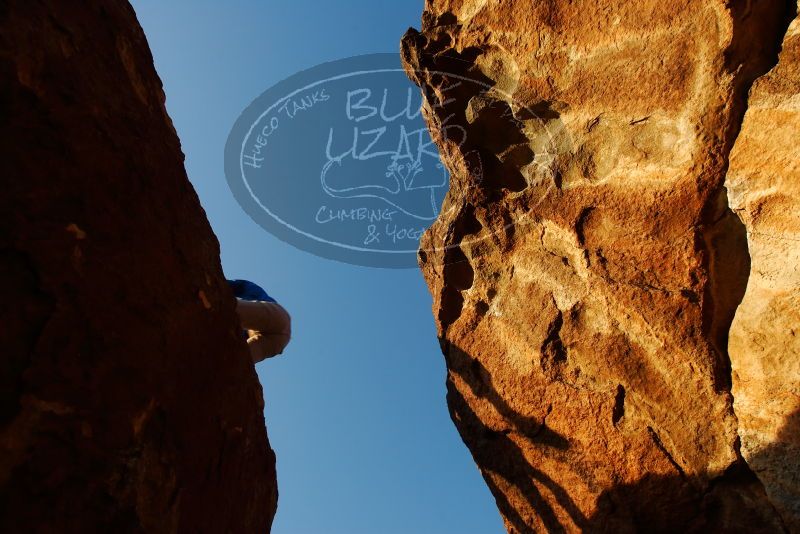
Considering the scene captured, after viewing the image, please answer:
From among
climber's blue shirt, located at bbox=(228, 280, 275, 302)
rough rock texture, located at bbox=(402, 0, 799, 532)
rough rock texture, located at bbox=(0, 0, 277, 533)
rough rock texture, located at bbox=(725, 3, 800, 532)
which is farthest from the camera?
climber's blue shirt, located at bbox=(228, 280, 275, 302)

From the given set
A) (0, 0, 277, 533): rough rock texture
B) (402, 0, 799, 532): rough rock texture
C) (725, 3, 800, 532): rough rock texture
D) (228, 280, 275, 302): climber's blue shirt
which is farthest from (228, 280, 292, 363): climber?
(725, 3, 800, 532): rough rock texture

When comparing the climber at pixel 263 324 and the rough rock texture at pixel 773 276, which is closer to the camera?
the rough rock texture at pixel 773 276

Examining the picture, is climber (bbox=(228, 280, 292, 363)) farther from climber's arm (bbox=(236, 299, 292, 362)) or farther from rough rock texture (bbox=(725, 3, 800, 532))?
rough rock texture (bbox=(725, 3, 800, 532))

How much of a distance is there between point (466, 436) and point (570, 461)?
837 millimetres

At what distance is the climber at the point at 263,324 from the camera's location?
372 centimetres

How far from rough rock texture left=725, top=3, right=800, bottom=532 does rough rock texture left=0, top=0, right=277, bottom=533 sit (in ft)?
7.61

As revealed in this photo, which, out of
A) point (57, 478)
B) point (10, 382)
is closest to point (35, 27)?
point (10, 382)

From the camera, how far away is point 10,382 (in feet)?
6.02

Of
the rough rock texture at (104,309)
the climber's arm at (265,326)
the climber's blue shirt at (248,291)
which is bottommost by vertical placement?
the rough rock texture at (104,309)

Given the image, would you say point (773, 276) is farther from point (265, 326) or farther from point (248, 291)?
point (248, 291)

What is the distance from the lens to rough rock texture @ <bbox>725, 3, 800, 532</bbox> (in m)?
3.07

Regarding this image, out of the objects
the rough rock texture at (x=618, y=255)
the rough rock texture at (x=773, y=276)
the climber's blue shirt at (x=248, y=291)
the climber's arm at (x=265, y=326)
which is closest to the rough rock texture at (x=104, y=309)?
the climber's arm at (x=265, y=326)

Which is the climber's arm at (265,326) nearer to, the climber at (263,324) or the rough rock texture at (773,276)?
the climber at (263,324)

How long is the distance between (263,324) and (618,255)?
192 centimetres
